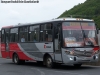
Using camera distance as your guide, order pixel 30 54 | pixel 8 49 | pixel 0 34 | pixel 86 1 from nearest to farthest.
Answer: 1. pixel 30 54
2. pixel 8 49
3. pixel 0 34
4. pixel 86 1

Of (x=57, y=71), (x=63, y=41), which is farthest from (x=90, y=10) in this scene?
(x=57, y=71)

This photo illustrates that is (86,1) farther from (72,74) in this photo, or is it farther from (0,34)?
(72,74)

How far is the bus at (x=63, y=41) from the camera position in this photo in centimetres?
1742

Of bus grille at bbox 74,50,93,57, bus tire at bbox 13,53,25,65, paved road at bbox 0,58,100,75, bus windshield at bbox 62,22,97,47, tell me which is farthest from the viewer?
bus tire at bbox 13,53,25,65

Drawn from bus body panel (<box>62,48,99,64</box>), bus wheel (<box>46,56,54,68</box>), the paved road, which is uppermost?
bus body panel (<box>62,48,99,64</box>)

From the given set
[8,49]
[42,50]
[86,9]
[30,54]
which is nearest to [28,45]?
[30,54]

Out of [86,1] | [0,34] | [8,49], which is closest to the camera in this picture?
[8,49]

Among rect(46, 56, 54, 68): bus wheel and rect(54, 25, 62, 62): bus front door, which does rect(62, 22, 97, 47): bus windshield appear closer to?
rect(54, 25, 62, 62): bus front door

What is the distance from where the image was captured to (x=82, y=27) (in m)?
18.3

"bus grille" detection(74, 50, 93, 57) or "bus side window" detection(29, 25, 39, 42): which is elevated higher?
"bus side window" detection(29, 25, 39, 42)

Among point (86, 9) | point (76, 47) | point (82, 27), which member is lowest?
point (76, 47)

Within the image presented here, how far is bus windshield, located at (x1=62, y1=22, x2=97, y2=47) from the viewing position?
17531 mm

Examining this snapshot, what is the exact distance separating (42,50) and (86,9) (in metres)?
47.9

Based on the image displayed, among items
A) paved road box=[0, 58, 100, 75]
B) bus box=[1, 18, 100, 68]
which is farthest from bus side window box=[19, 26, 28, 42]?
paved road box=[0, 58, 100, 75]
